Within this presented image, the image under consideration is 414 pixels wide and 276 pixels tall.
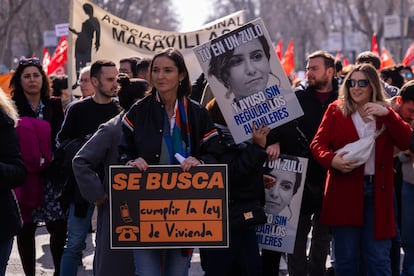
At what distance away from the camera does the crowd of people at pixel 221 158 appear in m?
6.06

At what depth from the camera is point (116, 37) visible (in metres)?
13.2

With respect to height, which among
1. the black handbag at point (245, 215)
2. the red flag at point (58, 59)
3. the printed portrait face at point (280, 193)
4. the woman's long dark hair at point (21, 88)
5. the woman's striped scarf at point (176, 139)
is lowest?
the black handbag at point (245, 215)

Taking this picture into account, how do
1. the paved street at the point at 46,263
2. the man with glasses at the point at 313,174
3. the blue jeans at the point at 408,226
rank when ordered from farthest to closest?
1. the paved street at the point at 46,263
2. the blue jeans at the point at 408,226
3. the man with glasses at the point at 313,174

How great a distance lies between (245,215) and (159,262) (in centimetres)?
77

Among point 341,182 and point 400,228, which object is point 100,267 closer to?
point 341,182

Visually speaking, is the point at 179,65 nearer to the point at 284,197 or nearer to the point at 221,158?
the point at 221,158

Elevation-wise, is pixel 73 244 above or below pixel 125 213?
below

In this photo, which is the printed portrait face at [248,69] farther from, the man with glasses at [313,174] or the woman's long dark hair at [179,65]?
the man with glasses at [313,174]

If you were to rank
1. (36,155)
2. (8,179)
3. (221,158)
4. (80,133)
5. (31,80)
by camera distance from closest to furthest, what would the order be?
(8,179) < (221,158) < (80,133) < (36,155) < (31,80)

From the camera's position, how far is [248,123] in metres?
6.68

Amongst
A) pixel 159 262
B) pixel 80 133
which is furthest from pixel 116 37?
pixel 159 262

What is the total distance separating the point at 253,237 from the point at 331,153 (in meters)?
0.88

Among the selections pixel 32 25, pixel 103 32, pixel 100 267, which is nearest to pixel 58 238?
pixel 100 267

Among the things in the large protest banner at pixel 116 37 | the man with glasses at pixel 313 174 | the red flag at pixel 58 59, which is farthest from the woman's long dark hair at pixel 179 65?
the red flag at pixel 58 59
